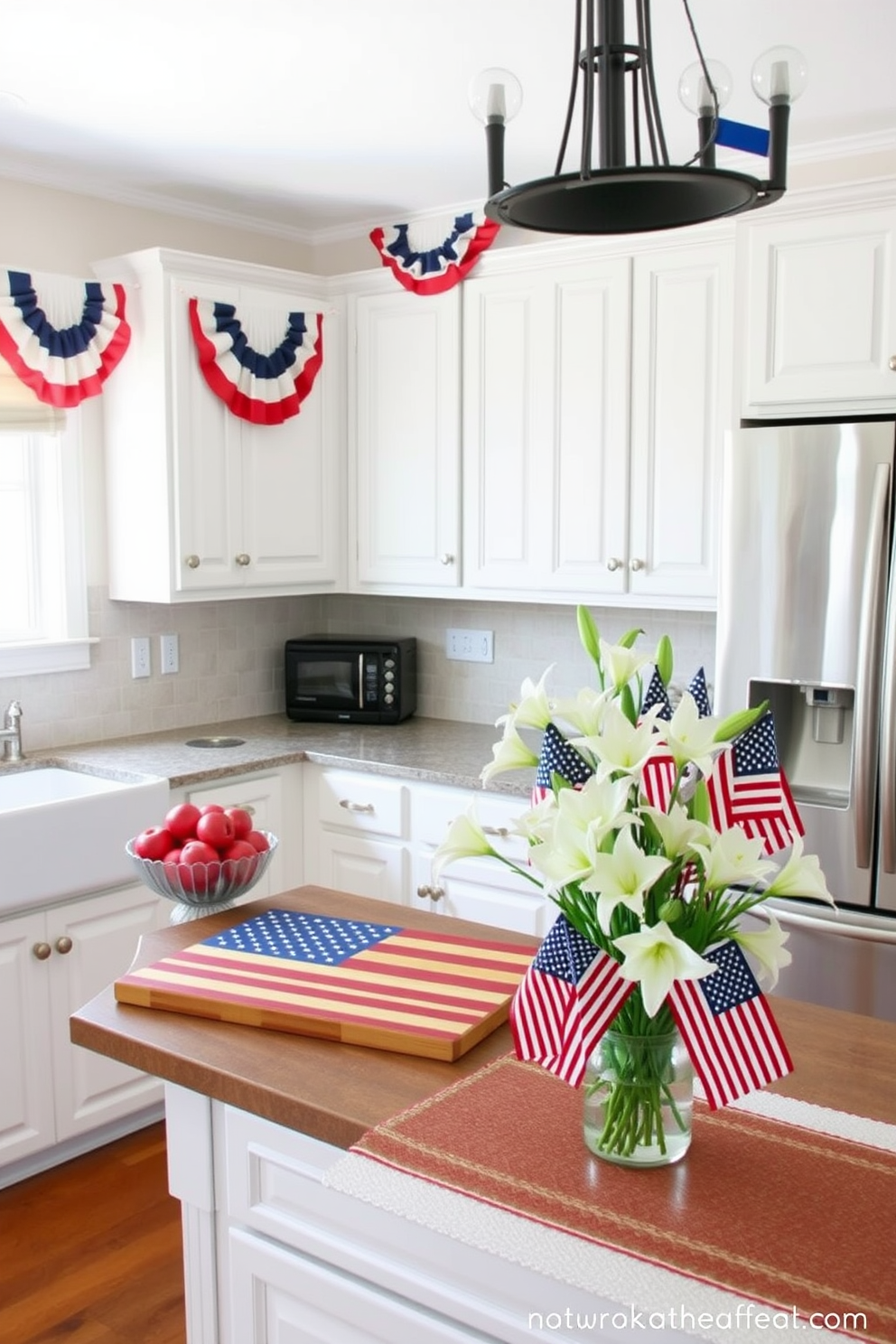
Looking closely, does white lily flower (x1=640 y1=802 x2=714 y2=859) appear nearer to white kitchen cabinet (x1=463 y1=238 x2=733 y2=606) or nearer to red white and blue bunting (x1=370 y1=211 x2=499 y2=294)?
white kitchen cabinet (x1=463 y1=238 x2=733 y2=606)

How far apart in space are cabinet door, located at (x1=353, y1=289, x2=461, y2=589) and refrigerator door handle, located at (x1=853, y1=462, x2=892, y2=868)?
133 centimetres

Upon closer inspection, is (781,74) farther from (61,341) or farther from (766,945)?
(61,341)

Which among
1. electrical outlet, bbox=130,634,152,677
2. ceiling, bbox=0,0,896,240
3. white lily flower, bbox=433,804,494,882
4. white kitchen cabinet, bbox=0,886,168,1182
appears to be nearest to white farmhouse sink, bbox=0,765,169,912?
white kitchen cabinet, bbox=0,886,168,1182

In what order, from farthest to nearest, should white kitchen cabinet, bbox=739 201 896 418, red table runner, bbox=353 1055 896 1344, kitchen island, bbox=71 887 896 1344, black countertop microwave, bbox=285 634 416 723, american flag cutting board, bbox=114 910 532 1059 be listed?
black countertop microwave, bbox=285 634 416 723
white kitchen cabinet, bbox=739 201 896 418
american flag cutting board, bbox=114 910 532 1059
kitchen island, bbox=71 887 896 1344
red table runner, bbox=353 1055 896 1344

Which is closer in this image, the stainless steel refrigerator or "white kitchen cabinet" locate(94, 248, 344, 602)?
the stainless steel refrigerator

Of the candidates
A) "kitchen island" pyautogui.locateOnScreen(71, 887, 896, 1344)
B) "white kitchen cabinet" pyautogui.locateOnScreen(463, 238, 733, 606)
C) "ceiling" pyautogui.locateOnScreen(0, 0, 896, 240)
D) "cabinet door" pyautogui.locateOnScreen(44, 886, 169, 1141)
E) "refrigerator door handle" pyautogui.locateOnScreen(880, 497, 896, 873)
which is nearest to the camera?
"kitchen island" pyautogui.locateOnScreen(71, 887, 896, 1344)

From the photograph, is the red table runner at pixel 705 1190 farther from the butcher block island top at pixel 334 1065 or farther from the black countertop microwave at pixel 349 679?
the black countertop microwave at pixel 349 679

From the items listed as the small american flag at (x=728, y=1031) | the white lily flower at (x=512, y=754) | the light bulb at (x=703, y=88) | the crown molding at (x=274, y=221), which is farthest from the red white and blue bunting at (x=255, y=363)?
the small american flag at (x=728, y=1031)

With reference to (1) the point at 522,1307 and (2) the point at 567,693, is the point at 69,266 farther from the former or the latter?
(1) the point at 522,1307

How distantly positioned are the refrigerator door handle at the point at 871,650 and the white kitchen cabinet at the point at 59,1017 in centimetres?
173

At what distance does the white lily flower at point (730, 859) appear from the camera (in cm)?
117

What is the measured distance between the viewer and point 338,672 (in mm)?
3926

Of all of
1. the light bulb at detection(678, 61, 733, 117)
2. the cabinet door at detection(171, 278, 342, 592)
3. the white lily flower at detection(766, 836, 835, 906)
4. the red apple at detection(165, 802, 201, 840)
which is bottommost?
the red apple at detection(165, 802, 201, 840)

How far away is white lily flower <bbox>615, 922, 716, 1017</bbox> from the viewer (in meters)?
1.11
